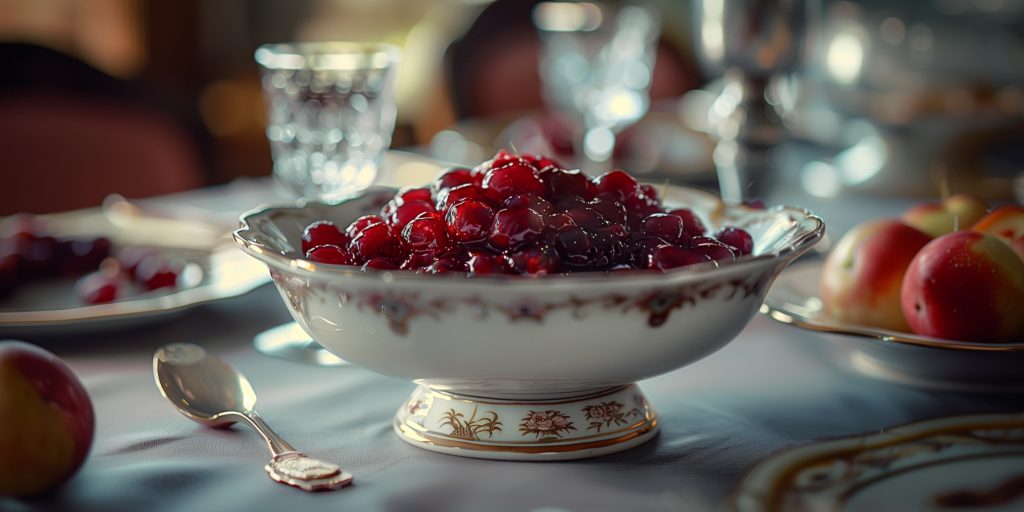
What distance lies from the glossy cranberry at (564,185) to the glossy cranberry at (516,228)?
0.06 metres

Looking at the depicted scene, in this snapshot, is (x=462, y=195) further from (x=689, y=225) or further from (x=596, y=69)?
(x=596, y=69)

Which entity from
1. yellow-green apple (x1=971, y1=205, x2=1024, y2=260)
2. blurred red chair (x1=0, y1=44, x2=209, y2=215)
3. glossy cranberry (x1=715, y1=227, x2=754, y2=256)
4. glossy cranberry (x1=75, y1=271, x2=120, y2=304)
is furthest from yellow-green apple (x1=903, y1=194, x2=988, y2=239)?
blurred red chair (x1=0, y1=44, x2=209, y2=215)

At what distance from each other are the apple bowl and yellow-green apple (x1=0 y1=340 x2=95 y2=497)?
0.11 m

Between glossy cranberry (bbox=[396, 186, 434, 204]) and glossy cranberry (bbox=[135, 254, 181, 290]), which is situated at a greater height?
glossy cranberry (bbox=[396, 186, 434, 204])

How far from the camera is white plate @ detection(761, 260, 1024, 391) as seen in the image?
0.56 metres

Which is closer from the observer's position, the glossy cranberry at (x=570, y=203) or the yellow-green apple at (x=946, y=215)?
the glossy cranberry at (x=570, y=203)

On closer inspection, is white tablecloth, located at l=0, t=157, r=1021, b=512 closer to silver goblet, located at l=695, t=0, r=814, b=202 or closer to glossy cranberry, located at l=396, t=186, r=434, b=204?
glossy cranberry, located at l=396, t=186, r=434, b=204

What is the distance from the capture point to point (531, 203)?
1.61 feet

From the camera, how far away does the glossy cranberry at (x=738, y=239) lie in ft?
1.81

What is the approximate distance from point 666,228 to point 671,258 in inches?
1.5

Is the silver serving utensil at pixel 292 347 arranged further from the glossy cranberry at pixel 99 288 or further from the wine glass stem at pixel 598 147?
the wine glass stem at pixel 598 147

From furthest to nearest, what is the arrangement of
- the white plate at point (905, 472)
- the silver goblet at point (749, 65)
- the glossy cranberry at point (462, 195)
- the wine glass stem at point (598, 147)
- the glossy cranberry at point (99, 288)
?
the wine glass stem at point (598, 147) < the silver goblet at point (749, 65) < the glossy cranberry at point (99, 288) < the glossy cranberry at point (462, 195) < the white plate at point (905, 472)

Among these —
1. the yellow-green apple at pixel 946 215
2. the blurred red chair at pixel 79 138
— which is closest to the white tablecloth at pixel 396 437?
the yellow-green apple at pixel 946 215

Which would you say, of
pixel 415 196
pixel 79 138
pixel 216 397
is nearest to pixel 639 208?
pixel 415 196
